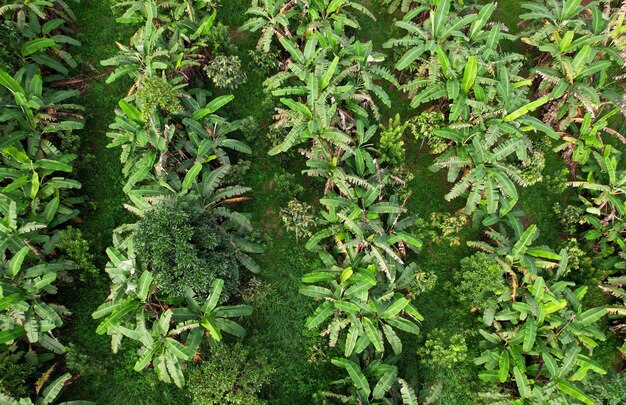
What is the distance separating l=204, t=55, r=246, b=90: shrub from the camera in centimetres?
936

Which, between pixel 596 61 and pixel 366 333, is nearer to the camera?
pixel 366 333

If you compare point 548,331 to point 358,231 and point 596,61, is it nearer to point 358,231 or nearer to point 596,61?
point 358,231

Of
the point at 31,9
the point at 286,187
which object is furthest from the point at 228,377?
the point at 31,9

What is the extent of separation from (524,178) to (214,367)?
8.62 meters

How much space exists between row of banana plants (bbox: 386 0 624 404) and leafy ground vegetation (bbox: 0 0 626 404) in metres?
0.07

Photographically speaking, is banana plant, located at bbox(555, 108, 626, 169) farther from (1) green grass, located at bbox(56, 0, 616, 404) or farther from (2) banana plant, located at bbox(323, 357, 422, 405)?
(2) banana plant, located at bbox(323, 357, 422, 405)

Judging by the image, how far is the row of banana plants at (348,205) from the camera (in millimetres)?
8219

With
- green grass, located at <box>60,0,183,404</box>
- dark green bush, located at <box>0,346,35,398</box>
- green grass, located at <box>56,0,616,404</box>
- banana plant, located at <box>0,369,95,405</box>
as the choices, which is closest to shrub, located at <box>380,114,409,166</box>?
green grass, located at <box>56,0,616,404</box>

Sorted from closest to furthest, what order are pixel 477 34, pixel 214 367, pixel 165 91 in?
1. pixel 214 367
2. pixel 165 91
3. pixel 477 34

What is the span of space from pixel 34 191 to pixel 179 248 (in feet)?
12.2

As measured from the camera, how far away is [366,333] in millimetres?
8211

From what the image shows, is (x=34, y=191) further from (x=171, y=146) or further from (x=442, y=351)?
(x=442, y=351)

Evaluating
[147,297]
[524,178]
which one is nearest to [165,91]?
[147,297]

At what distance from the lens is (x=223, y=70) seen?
9.34 m
